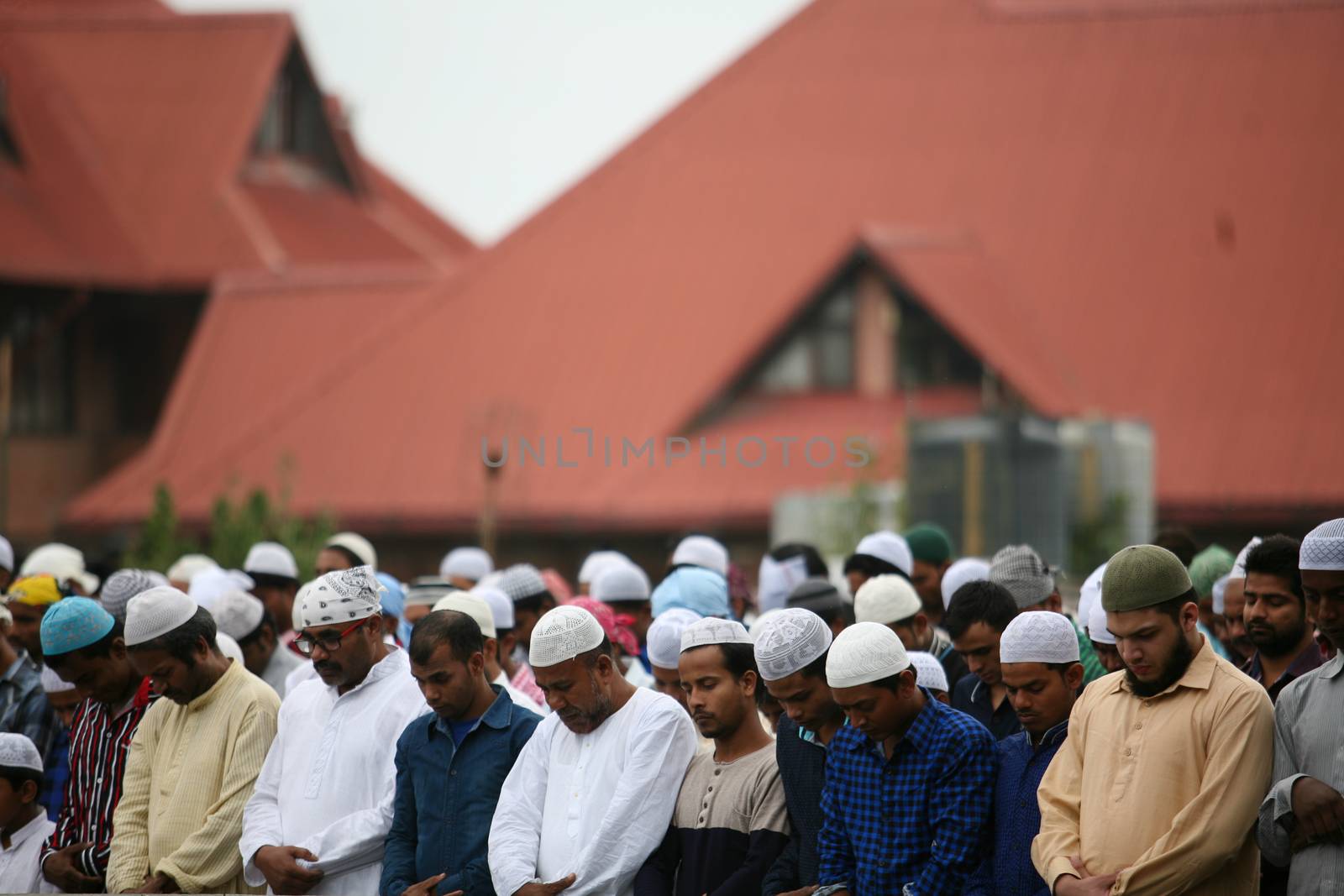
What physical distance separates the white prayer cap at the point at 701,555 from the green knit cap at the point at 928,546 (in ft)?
3.61

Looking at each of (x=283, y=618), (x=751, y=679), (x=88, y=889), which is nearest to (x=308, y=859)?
(x=88, y=889)

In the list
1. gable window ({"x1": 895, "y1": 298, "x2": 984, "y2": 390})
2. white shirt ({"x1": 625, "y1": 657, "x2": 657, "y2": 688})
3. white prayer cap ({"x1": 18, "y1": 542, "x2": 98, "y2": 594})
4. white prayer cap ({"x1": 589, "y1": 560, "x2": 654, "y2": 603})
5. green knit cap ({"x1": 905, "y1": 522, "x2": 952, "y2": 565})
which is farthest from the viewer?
gable window ({"x1": 895, "y1": 298, "x2": 984, "y2": 390})

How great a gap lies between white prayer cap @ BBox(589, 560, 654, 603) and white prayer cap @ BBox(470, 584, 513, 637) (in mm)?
664

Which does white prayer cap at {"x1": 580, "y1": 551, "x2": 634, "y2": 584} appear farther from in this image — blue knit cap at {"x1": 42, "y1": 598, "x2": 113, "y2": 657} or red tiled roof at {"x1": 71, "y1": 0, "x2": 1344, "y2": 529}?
red tiled roof at {"x1": 71, "y1": 0, "x2": 1344, "y2": 529}

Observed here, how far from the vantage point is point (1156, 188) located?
23750 mm

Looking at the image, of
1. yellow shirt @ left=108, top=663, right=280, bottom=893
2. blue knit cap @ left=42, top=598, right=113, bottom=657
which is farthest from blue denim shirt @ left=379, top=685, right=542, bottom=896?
blue knit cap @ left=42, top=598, right=113, bottom=657

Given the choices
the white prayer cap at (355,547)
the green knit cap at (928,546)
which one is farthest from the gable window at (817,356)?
the green knit cap at (928,546)

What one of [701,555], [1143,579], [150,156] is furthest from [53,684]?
[150,156]

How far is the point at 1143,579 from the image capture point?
5.44 meters

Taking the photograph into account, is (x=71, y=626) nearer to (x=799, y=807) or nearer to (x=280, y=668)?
(x=280, y=668)

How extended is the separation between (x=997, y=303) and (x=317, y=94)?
45.0 ft

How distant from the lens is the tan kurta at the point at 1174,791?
17.3ft

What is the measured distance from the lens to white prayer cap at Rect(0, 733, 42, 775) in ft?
25.3

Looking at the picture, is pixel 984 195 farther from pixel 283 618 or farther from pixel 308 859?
pixel 308 859
